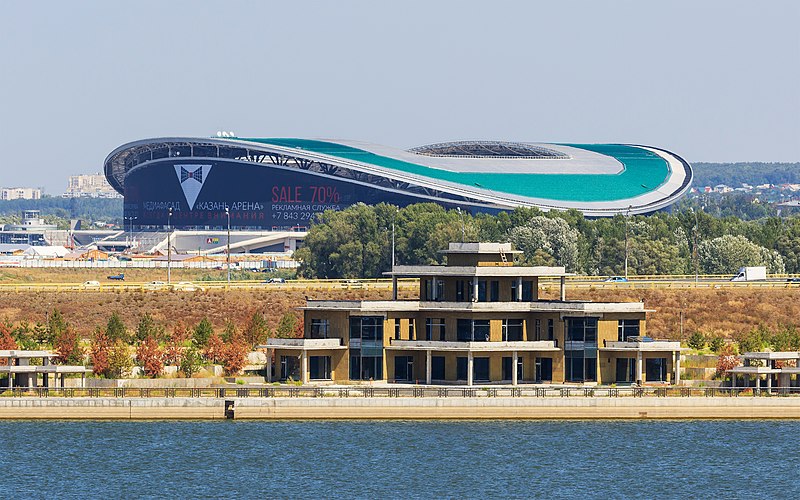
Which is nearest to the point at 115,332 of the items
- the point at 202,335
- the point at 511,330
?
the point at 202,335

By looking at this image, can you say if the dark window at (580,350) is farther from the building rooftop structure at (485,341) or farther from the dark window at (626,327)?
the dark window at (626,327)

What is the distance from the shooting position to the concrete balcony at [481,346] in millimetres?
89125

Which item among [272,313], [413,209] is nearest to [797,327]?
[272,313]

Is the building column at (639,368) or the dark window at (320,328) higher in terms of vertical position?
the dark window at (320,328)

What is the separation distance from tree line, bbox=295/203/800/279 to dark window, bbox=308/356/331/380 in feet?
244

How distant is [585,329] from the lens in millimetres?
90500

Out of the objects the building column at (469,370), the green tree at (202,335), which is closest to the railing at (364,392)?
the building column at (469,370)

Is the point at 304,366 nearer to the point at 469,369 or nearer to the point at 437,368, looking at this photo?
the point at 437,368

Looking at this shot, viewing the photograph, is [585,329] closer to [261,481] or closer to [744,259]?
[261,481]

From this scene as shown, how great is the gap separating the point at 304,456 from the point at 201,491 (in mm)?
7218

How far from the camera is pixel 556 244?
17500 cm

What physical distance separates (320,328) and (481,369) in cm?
794

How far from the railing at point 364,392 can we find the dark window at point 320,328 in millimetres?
4949

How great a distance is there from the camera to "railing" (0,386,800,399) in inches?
3376
